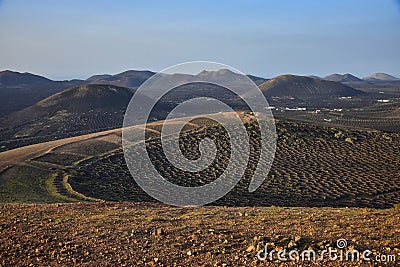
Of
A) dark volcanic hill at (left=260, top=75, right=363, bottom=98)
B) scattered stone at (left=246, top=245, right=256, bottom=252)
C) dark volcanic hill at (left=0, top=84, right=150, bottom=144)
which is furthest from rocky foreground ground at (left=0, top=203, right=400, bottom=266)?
dark volcanic hill at (left=260, top=75, right=363, bottom=98)

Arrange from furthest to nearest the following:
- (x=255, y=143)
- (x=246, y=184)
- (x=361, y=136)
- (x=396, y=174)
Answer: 1. (x=361, y=136)
2. (x=255, y=143)
3. (x=396, y=174)
4. (x=246, y=184)

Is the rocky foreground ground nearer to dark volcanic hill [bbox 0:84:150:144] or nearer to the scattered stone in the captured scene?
the scattered stone

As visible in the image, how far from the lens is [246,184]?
80.8 feet

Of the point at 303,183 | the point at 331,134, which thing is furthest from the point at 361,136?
the point at 303,183

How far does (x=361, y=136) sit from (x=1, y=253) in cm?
3504

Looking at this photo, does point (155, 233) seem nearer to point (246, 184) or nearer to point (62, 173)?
point (246, 184)

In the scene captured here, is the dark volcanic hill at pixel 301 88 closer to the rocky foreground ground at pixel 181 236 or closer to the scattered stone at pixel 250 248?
the rocky foreground ground at pixel 181 236

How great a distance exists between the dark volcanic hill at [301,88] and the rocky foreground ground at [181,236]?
127m

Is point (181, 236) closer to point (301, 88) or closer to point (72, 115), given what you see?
point (72, 115)

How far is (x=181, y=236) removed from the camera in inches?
353

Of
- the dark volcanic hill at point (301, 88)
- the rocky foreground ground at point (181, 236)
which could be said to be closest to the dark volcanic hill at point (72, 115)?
the rocky foreground ground at point (181, 236)

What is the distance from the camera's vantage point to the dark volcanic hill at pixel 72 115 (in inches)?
2491

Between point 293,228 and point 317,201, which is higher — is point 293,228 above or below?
above

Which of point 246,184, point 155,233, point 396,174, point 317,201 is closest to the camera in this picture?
point 155,233
